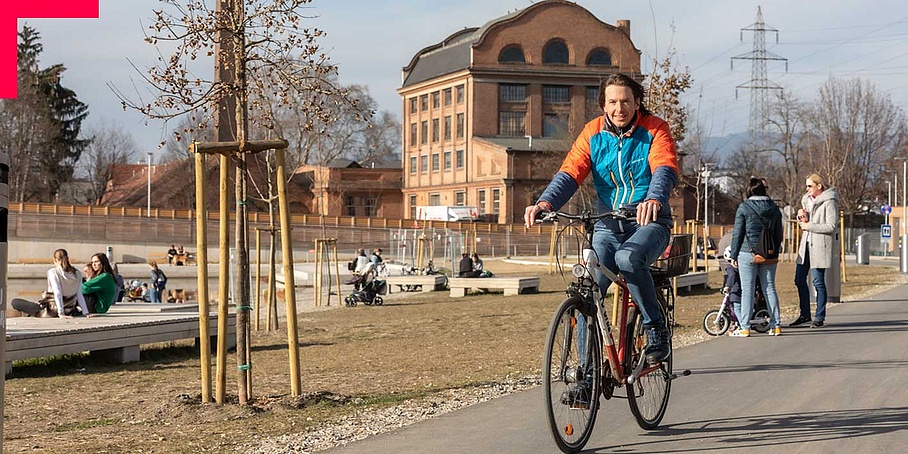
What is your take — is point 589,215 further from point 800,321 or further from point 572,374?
point 800,321

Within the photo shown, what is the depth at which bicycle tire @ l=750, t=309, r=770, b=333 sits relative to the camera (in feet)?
48.0

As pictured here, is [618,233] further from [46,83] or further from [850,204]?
[46,83]

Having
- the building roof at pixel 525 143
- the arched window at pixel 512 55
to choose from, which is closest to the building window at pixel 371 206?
the building roof at pixel 525 143

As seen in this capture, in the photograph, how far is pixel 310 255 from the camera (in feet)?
247

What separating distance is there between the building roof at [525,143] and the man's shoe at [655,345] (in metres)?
80.2

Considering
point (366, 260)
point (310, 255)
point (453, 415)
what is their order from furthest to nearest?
1. point (310, 255)
2. point (366, 260)
3. point (453, 415)

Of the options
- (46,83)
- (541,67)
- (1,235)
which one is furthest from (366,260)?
(46,83)

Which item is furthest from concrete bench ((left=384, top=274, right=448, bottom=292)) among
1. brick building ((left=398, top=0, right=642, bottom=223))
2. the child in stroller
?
brick building ((left=398, top=0, right=642, bottom=223))

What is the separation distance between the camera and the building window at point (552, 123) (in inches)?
3778

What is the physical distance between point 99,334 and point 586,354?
8.57 metres

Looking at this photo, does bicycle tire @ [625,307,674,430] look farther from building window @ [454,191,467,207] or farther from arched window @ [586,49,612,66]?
arched window @ [586,49,612,66]

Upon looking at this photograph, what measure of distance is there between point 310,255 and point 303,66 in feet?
215

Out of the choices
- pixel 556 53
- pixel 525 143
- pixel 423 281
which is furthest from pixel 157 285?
pixel 556 53

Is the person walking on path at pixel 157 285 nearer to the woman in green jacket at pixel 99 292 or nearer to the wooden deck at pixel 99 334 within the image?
the woman in green jacket at pixel 99 292
